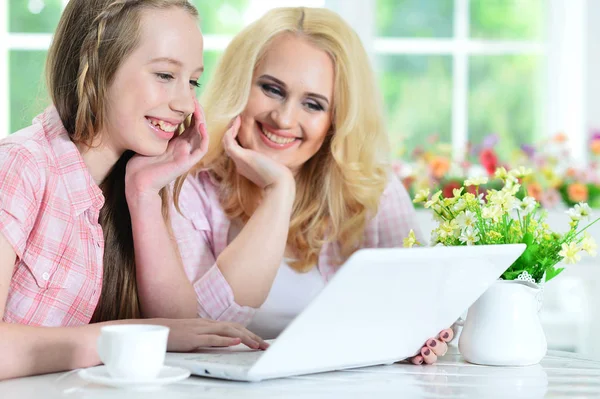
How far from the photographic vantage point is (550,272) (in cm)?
147

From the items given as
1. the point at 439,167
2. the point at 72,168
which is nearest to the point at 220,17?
the point at 439,167

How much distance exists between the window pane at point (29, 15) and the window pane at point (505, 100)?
71.8 inches

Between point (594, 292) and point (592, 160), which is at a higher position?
point (592, 160)

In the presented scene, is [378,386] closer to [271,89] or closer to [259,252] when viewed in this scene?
[259,252]

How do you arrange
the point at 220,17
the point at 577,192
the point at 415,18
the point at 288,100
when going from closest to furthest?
the point at 288,100
the point at 577,192
the point at 220,17
the point at 415,18

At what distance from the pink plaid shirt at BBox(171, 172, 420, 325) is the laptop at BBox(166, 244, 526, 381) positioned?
500 millimetres

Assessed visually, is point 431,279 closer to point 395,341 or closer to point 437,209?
point 395,341

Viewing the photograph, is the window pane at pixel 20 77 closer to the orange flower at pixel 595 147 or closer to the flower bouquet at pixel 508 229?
the orange flower at pixel 595 147

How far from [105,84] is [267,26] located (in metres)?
0.70

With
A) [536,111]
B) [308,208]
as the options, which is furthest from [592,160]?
[308,208]

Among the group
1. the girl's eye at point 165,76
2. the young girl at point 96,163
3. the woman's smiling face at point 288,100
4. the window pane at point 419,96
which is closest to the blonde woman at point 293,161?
the woman's smiling face at point 288,100

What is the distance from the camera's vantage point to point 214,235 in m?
2.16

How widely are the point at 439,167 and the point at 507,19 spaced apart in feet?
2.96

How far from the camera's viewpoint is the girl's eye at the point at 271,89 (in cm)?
213
